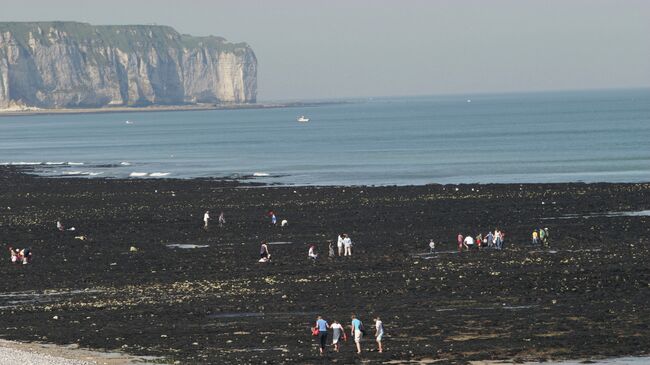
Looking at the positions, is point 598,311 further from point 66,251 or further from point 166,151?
point 166,151

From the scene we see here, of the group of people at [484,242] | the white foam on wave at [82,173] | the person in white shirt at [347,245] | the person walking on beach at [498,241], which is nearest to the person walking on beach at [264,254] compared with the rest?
the person in white shirt at [347,245]

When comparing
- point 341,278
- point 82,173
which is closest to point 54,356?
point 341,278

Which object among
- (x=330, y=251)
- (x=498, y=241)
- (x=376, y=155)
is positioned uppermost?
(x=498, y=241)

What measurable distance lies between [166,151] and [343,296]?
112m

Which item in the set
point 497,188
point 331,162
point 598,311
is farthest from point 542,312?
point 331,162

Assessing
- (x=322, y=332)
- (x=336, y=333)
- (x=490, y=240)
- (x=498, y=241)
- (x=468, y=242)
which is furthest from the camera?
(x=468, y=242)

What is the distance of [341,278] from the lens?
43.2 metres

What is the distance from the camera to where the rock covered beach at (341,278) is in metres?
31.8

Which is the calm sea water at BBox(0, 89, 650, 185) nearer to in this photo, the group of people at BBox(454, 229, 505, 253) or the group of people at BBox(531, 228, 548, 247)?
the group of people at BBox(531, 228, 548, 247)

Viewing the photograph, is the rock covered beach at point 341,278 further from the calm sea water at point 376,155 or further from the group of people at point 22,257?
the calm sea water at point 376,155

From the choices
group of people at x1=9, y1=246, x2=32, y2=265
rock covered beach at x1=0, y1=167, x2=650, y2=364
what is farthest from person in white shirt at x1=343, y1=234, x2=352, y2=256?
group of people at x1=9, y1=246, x2=32, y2=265

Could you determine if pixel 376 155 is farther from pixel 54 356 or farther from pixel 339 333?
pixel 54 356

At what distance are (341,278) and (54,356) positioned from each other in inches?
577

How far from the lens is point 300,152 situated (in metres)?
140
